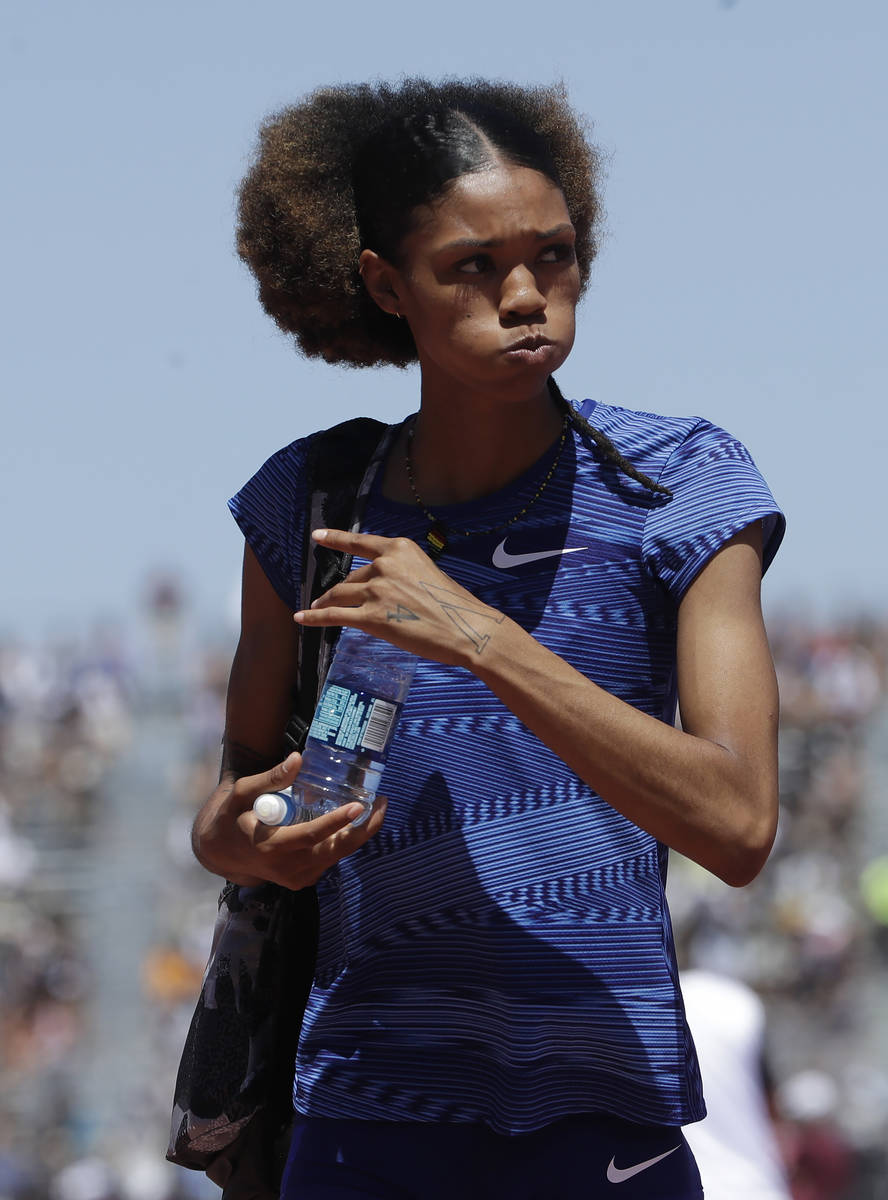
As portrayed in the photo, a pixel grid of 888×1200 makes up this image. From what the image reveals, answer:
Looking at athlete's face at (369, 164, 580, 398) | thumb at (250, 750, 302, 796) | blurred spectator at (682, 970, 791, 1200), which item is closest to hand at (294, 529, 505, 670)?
thumb at (250, 750, 302, 796)

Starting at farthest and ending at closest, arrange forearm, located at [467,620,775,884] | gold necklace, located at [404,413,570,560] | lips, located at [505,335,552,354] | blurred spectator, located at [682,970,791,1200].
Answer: blurred spectator, located at [682,970,791,1200], gold necklace, located at [404,413,570,560], lips, located at [505,335,552,354], forearm, located at [467,620,775,884]

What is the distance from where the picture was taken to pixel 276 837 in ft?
6.85

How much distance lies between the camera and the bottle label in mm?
2051

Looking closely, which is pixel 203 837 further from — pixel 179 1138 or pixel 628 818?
pixel 628 818

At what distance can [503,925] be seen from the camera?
6.96 ft

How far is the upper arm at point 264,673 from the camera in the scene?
2.43 metres

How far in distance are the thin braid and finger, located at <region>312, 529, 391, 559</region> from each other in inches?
14.0

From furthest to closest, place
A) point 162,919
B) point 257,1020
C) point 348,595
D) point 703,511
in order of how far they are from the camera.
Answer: point 162,919 < point 257,1020 < point 703,511 < point 348,595

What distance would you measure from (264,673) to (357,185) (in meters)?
0.71

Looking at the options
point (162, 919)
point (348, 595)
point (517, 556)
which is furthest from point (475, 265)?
point (162, 919)

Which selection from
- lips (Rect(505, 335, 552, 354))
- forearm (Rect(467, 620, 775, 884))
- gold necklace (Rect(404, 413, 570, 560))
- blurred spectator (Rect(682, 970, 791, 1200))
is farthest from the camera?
blurred spectator (Rect(682, 970, 791, 1200))

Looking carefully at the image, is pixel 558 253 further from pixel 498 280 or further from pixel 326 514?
pixel 326 514

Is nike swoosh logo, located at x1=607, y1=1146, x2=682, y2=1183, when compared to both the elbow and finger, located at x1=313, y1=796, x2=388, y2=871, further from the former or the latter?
finger, located at x1=313, y1=796, x2=388, y2=871

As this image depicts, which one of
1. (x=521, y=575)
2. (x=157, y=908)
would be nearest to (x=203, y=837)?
(x=521, y=575)
